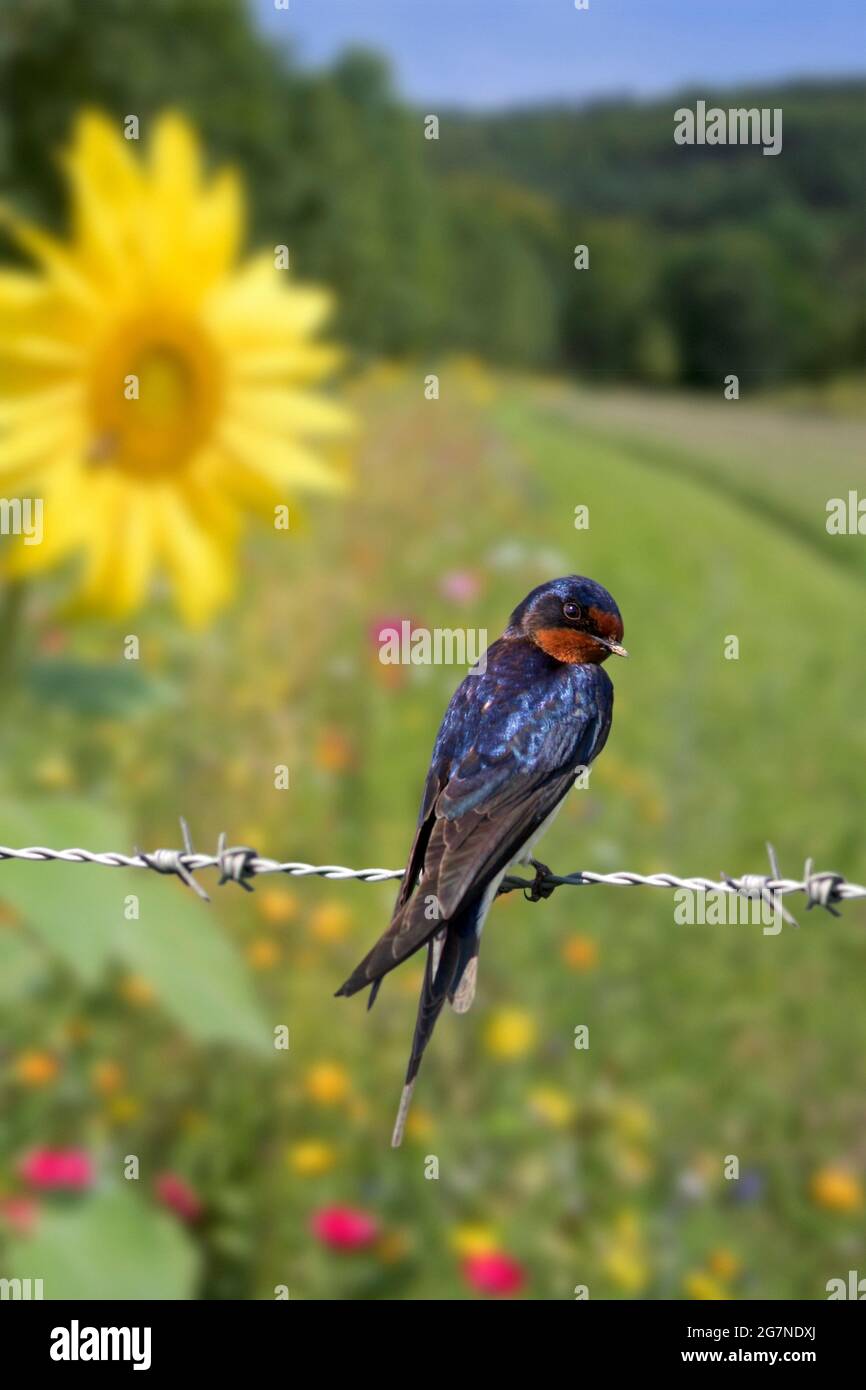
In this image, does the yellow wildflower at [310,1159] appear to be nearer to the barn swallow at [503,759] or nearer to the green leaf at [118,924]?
the green leaf at [118,924]

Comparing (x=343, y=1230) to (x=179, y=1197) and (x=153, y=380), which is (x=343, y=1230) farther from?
(x=153, y=380)

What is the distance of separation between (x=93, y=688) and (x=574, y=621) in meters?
0.97

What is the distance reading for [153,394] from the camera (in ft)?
4.81

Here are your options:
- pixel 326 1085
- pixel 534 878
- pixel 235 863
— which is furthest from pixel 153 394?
pixel 326 1085

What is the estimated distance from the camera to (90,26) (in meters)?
9.82

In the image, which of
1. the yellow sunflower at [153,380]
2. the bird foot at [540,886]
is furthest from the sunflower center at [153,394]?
the bird foot at [540,886]

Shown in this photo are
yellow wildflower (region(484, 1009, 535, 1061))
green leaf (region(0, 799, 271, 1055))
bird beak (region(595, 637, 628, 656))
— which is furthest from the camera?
yellow wildflower (region(484, 1009, 535, 1061))

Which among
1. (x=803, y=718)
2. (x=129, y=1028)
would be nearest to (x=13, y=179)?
(x=803, y=718)

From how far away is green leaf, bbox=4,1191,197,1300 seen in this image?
1.56 m

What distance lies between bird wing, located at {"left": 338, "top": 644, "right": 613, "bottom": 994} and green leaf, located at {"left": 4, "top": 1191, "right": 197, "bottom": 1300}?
1074 millimetres

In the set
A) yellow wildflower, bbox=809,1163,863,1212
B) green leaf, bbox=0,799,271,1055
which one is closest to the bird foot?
green leaf, bbox=0,799,271,1055

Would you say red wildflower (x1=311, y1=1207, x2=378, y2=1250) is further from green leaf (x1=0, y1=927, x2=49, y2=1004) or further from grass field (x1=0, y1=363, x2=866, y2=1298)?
green leaf (x1=0, y1=927, x2=49, y2=1004)

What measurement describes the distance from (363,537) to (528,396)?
3.51 m

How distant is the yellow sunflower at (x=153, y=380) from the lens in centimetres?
141
